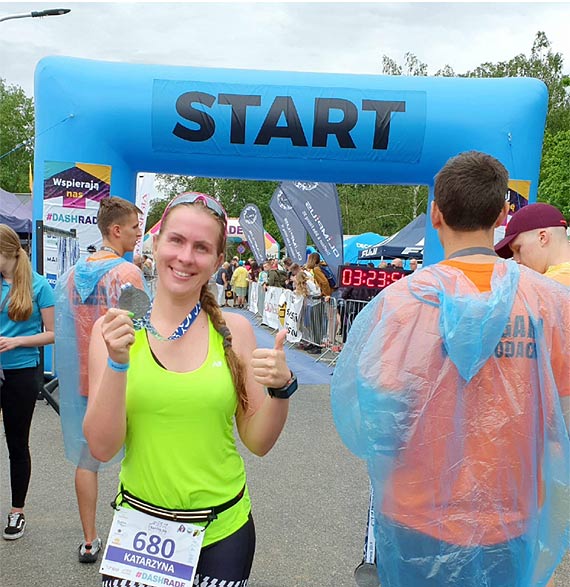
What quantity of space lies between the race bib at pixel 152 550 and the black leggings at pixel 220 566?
0.03m

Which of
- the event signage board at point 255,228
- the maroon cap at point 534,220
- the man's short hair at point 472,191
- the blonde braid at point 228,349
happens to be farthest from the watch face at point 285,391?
the event signage board at point 255,228

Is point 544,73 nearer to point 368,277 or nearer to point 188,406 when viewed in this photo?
point 368,277

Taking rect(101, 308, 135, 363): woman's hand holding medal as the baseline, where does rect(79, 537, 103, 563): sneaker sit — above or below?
below

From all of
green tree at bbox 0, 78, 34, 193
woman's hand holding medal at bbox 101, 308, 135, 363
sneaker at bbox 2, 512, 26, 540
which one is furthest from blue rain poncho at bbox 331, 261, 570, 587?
green tree at bbox 0, 78, 34, 193

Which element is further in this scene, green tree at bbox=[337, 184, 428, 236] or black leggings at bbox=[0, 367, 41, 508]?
green tree at bbox=[337, 184, 428, 236]

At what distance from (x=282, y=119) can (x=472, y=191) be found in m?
4.87

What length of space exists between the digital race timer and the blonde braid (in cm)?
747

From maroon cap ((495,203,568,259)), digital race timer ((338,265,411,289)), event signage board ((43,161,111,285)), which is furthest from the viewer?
digital race timer ((338,265,411,289))

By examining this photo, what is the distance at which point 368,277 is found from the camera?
30.1 ft

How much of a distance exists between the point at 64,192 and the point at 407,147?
3.79 m

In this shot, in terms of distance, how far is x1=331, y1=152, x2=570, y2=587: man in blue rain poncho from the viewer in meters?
1.64

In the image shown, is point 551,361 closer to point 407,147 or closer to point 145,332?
point 145,332

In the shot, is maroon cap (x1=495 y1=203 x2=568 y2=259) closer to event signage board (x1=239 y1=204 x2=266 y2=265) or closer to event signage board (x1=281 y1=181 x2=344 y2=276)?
event signage board (x1=281 y1=181 x2=344 y2=276)

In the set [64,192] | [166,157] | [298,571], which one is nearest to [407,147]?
[166,157]
